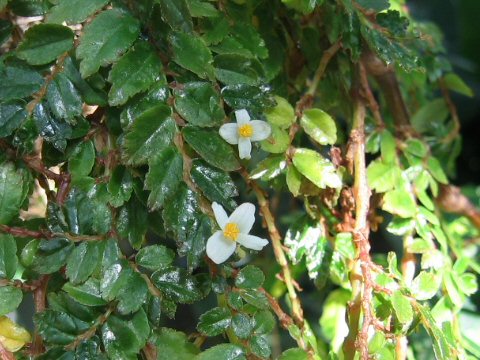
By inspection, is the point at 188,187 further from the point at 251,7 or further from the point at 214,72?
the point at 251,7

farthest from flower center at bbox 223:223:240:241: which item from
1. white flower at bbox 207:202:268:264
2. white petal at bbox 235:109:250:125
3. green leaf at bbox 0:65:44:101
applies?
green leaf at bbox 0:65:44:101

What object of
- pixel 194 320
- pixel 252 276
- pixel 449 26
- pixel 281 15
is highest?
pixel 281 15

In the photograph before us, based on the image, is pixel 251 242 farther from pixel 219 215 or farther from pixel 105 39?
pixel 105 39

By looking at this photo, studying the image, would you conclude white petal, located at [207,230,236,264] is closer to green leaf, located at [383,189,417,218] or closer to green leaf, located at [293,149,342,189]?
green leaf, located at [293,149,342,189]

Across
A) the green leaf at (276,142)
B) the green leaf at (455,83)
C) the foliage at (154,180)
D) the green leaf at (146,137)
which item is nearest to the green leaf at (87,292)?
the foliage at (154,180)

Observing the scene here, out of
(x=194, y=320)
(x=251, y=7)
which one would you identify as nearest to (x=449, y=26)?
(x=194, y=320)
